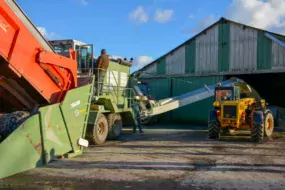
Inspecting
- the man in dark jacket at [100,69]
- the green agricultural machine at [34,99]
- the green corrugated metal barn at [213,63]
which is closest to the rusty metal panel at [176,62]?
the green corrugated metal barn at [213,63]

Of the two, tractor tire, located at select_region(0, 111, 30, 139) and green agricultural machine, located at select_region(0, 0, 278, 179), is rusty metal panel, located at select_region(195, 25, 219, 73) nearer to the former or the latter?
green agricultural machine, located at select_region(0, 0, 278, 179)

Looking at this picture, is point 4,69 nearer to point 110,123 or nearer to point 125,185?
point 125,185

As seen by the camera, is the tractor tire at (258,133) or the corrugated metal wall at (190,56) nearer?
the tractor tire at (258,133)

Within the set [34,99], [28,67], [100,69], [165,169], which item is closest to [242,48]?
[100,69]

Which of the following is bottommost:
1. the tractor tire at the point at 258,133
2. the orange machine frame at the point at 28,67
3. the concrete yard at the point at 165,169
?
the concrete yard at the point at 165,169

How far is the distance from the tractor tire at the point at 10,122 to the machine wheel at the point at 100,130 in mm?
3295

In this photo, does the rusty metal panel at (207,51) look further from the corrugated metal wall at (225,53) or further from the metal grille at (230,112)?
the metal grille at (230,112)

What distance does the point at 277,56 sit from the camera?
18172mm

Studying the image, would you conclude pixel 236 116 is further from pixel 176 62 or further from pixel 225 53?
pixel 176 62

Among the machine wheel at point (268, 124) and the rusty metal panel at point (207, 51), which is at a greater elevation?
the rusty metal panel at point (207, 51)

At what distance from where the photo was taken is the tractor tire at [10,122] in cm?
770

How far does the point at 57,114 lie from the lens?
7922 millimetres

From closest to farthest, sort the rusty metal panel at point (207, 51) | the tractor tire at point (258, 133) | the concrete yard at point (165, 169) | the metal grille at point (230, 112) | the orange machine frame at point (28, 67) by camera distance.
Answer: the concrete yard at point (165, 169), the orange machine frame at point (28, 67), the tractor tire at point (258, 133), the metal grille at point (230, 112), the rusty metal panel at point (207, 51)

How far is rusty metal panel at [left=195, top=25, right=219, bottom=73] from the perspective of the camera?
2022cm
